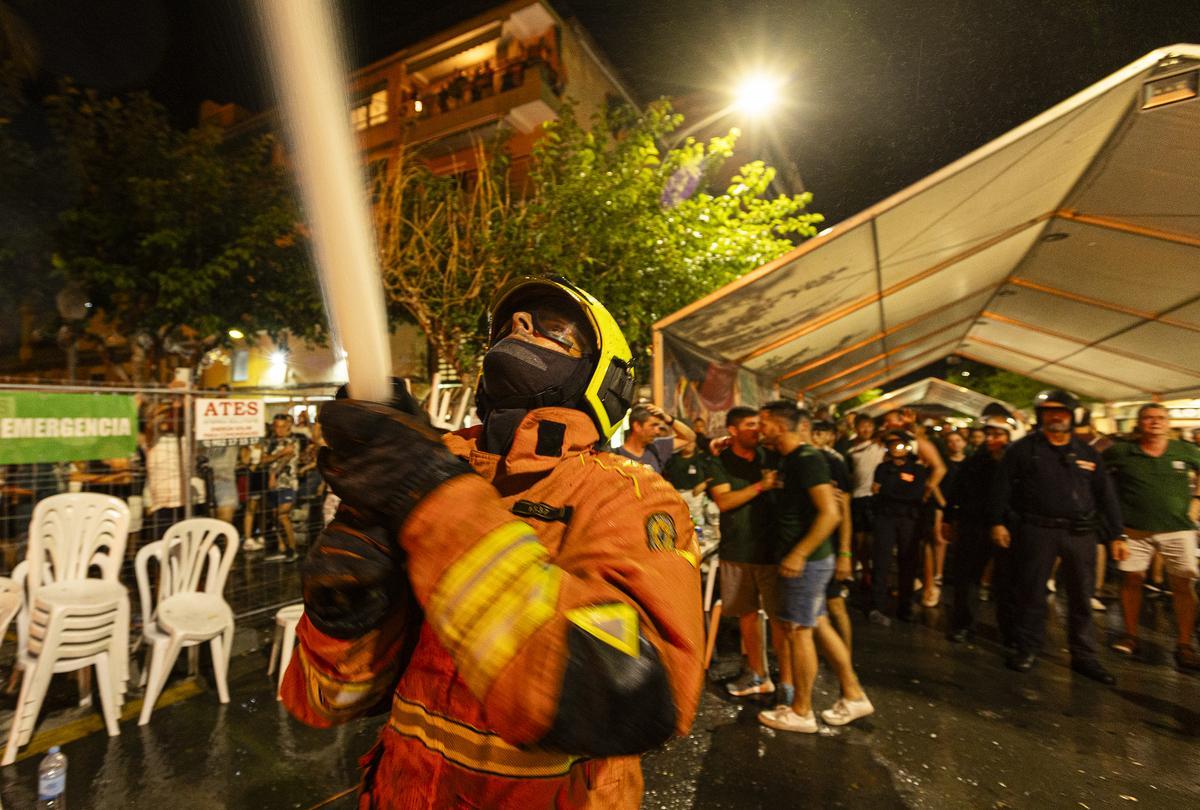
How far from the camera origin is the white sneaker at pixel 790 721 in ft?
13.6

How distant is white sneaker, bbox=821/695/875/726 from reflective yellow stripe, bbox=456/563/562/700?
4287mm

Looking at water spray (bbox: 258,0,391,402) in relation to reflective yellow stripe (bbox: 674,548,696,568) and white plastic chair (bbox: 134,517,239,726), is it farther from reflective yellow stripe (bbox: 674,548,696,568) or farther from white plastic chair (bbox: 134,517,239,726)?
white plastic chair (bbox: 134,517,239,726)

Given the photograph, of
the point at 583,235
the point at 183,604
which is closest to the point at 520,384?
the point at 183,604

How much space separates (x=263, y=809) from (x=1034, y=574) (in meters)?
6.16

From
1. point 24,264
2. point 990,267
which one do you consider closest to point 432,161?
point 24,264

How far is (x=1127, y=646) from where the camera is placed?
5605 millimetres

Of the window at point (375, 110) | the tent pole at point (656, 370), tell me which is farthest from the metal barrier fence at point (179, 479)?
the window at point (375, 110)

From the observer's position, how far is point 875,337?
11.9 meters

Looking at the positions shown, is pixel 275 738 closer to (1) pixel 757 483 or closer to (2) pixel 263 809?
(2) pixel 263 809

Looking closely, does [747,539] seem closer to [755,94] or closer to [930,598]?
[930,598]

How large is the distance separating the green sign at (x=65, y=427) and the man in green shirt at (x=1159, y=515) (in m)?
9.03

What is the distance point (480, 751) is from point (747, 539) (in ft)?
12.6

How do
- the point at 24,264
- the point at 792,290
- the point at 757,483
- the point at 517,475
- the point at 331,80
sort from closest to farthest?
the point at 331,80 < the point at 517,475 < the point at 757,483 < the point at 792,290 < the point at 24,264

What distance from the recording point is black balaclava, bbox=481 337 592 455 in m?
1.48
